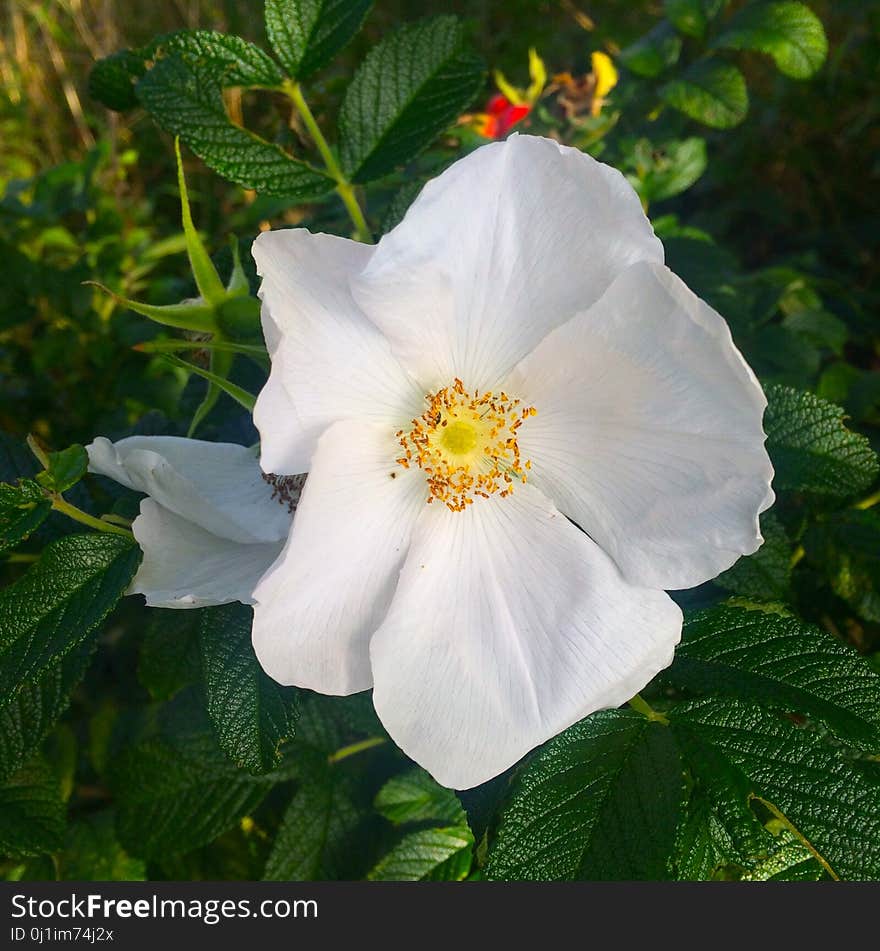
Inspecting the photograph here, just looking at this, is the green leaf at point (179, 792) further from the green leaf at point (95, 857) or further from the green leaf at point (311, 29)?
the green leaf at point (311, 29)

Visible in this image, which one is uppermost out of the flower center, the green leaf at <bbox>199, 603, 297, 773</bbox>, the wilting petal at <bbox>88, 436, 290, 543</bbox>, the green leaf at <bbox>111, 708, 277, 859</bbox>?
the flower center

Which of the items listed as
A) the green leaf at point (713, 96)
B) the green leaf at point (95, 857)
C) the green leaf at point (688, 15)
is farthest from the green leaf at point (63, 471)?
the green leaf at point (688, 15)

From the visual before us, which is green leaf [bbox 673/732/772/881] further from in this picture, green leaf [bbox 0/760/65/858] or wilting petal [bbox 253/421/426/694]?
green leaf [bbox 0/760/65/858]

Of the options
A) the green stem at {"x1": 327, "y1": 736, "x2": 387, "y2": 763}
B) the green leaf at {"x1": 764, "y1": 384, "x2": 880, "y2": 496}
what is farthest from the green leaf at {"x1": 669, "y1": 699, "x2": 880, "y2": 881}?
the green stem at {"x1": 327, "y1": 736, "x2": 387, "y2": 763}

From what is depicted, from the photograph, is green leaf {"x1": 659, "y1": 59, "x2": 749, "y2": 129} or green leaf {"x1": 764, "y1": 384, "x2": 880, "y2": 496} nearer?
green leaf {"x1": 764, "y1": 384, "x2": 880, "y2": 496}

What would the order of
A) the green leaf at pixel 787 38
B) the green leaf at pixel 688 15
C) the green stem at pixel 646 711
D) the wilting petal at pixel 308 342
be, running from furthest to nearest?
the green leaf at pixel 688 15 < the green leaf at pixel 787 38 < the green stem at pixel 646 711 < the wilting petal at pixel 308 342

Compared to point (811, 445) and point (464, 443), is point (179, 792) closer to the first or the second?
point (464, 443)
